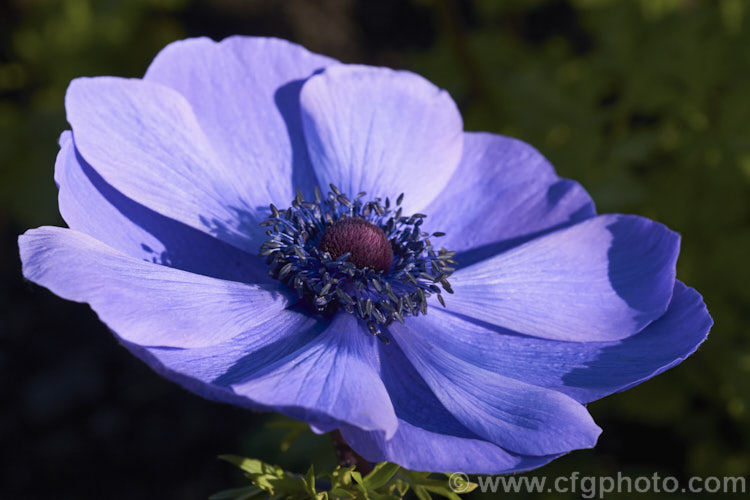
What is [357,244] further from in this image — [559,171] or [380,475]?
[559,171]

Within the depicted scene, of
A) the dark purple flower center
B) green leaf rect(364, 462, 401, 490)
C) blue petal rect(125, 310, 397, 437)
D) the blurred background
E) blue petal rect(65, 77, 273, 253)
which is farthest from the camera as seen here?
the blurred background

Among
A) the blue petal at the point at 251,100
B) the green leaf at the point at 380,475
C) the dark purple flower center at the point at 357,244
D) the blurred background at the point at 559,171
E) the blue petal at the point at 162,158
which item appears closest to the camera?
the green leaf at the point at 380,475

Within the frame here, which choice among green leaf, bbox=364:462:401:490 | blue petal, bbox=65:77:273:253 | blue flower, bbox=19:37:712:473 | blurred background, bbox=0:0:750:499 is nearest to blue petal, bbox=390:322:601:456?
blue flower, bbox=19:37:712:473

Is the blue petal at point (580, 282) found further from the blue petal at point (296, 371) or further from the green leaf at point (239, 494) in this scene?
the green leaf at point (239, 494)

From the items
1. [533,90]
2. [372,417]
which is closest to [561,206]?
[372,417]

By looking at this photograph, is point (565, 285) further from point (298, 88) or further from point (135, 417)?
point (135, 417)

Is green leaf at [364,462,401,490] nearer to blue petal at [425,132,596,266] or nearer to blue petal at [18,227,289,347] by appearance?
blue petal at [18,227,289,347]

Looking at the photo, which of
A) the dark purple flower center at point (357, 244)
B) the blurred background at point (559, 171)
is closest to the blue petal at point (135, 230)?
the dark purple flower center at point (357, 244)
